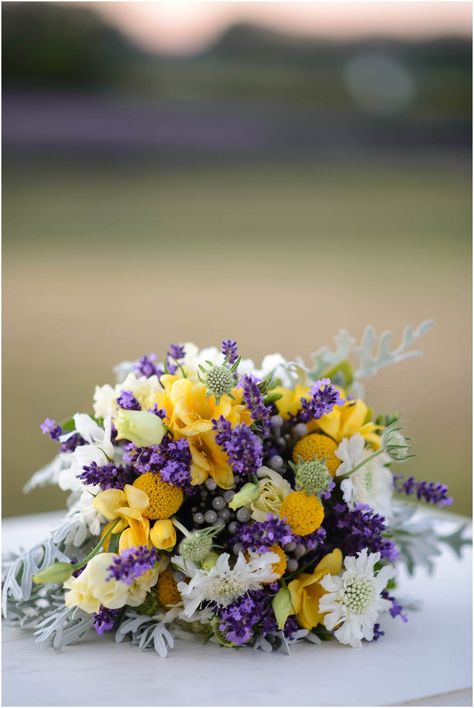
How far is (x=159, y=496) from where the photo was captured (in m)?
1.01

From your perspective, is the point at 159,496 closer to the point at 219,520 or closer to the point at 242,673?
the point at 219,520

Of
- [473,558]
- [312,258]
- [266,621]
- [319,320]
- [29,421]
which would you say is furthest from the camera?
[312,258]

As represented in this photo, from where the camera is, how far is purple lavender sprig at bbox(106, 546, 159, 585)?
36.8 inches

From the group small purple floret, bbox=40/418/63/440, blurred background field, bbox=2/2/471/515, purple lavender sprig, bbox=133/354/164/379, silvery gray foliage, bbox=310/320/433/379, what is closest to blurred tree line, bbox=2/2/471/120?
blurred background field, bbox=2/2/471/515

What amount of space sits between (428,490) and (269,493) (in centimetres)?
25

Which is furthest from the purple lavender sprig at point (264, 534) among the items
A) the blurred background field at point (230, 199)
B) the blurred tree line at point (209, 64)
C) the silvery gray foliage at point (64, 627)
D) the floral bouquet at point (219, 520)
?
the blurred tree line at point (209, 64)

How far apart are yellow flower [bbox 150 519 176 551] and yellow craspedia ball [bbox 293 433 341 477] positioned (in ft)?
0.61

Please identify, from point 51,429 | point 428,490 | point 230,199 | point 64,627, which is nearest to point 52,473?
point 51,429

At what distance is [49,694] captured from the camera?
911 mm

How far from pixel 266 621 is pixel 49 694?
10.2 inches

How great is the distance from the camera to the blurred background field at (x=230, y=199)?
5.91 metres

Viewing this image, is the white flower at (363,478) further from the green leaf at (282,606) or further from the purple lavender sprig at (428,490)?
the green leaf at (282,606)

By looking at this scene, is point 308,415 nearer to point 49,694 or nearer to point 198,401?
point 198,401

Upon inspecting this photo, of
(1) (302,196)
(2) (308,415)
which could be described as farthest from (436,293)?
(2) (308,415)
